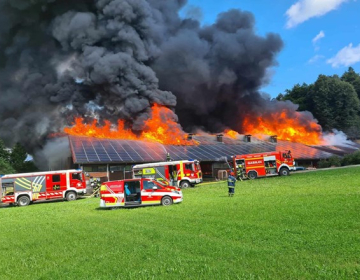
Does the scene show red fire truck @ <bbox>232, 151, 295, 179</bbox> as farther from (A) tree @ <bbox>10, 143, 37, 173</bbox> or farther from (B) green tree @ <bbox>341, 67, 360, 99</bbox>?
(B) green tree @ <bbox>341, 67, 360, 99</bbox>

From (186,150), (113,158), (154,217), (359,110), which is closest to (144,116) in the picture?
(186,150)

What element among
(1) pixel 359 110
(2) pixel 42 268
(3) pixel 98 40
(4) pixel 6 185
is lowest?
(2) pixel 42 268

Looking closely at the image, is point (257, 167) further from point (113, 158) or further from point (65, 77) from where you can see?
point (65, 77)

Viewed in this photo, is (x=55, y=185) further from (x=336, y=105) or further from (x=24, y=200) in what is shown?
(x=336, y=105)

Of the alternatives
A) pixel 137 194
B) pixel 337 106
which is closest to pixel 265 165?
pixel 137 194

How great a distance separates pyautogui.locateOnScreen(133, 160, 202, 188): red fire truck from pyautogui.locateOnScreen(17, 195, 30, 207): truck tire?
8303mm

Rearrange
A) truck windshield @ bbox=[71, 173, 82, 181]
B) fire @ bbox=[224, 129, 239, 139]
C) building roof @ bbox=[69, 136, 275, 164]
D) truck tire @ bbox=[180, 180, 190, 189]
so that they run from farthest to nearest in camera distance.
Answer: fire @ bbox=[224, 129, 239, 139] → building roof @ bbox=[69, 136, 275, 164] → truck tire @ bbox=[180, 180, 190, 189] → truck windshield @ bbox=[71, 173, 82, 181]

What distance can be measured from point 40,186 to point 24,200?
1.41 m

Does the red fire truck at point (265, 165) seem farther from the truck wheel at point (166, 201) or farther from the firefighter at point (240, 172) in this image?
the truck wheel at point (166, 201)

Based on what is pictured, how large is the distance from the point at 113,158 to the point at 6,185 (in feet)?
30.7

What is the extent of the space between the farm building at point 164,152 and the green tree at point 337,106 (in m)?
22.4

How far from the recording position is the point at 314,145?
162 feet

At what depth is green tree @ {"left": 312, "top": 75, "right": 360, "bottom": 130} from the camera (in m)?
66.8

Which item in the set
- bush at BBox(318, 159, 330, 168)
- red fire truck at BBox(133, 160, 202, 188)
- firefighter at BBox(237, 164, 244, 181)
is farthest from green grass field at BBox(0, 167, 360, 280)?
bush at BBox(318, 159, 330, 168)
